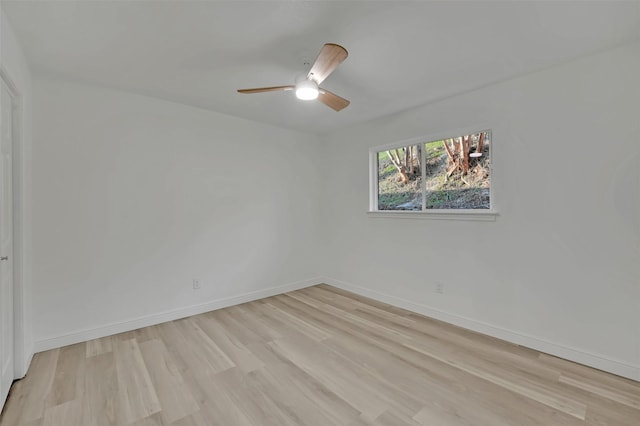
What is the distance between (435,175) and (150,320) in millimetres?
3515

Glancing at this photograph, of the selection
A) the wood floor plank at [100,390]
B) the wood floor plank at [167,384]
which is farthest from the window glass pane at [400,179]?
the wood floor plank at [100,390]

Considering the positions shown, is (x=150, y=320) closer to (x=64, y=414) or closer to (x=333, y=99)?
(x=64, y=414)

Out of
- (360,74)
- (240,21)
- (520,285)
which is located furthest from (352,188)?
(240,21)

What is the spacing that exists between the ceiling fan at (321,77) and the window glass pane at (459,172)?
55.6 inches

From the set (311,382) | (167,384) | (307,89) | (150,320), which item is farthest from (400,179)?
(150,320)

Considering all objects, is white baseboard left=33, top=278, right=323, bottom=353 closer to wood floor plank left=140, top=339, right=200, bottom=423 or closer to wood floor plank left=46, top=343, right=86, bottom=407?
wood floor plank left=46, top=343, right=86, bottom=407

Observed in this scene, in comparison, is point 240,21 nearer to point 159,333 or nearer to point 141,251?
point 141,251

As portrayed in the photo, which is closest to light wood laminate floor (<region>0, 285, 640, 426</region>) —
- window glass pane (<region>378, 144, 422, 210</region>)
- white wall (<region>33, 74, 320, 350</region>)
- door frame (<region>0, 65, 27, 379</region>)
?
door frame (<region>0, 65, 27, 379</region>)

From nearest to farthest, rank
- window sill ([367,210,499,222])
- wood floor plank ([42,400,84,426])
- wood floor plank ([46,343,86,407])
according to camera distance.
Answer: wood floor plank ([42,400,84,426]) < wood floor plank ([46,343,86,407]) < window sill ([367,210,499,222])

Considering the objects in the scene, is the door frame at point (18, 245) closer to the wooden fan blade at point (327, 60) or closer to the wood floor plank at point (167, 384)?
the wood floor plank at point (167, 384)

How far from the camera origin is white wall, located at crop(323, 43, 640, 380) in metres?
2.07

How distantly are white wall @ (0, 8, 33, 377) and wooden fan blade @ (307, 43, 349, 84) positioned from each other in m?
1.94

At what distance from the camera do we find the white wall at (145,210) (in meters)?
2.51

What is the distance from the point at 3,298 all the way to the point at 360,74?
307 cm
